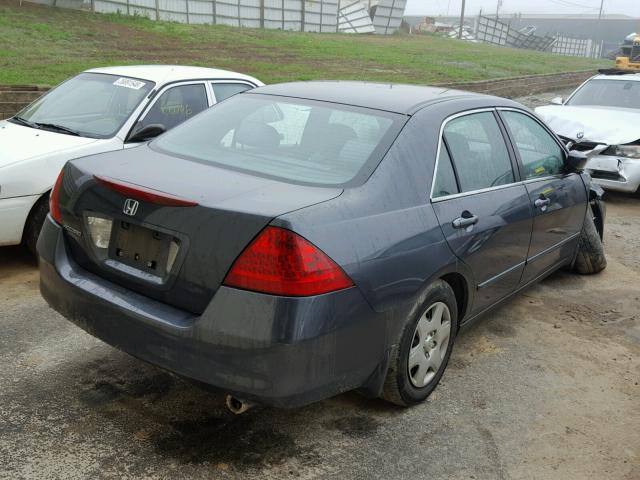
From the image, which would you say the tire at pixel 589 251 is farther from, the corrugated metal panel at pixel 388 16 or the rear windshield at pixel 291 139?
the corrugated metal panel at pixel 388 16

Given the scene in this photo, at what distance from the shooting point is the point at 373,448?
3.17m

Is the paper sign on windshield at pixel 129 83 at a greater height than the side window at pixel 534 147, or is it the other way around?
the paper sign on windshield at pixel 129 83

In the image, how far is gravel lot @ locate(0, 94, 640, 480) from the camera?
298 centimetres

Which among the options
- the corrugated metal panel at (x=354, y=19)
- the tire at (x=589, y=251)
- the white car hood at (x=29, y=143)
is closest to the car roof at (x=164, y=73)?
the white car hood at (x=29, y=143)

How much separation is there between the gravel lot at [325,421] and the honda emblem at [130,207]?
30.0 inches

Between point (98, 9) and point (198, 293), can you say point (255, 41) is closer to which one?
point (98, 9)

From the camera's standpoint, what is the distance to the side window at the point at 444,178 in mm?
3477

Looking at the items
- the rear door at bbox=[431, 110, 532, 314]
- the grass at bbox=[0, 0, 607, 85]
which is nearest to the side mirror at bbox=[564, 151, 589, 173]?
the rear door at bbox=[431, 110, 532, 314]

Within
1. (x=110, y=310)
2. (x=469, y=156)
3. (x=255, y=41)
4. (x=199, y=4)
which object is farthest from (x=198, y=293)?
(x=199, y=4)

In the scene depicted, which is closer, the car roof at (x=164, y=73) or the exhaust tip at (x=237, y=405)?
the exhaust tip at (x=237, y=405)

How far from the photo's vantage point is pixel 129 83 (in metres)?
6.14

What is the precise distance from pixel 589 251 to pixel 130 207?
4173 mm

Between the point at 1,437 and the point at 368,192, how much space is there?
195 cm

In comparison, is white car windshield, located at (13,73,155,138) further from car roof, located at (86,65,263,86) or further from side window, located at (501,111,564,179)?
side window, located at (501,111,564,179)
